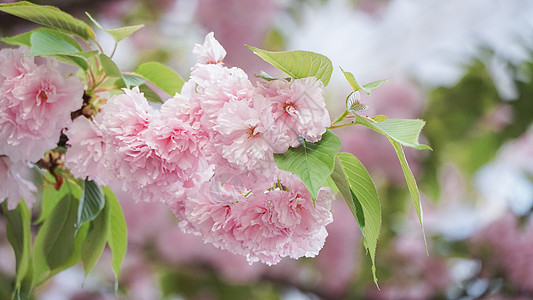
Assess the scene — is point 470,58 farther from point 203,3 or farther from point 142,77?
point 142,77

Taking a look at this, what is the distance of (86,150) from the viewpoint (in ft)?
1.33

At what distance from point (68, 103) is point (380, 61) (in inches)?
68.9

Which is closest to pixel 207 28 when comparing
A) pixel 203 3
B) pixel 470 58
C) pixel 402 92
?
pixel 203 3

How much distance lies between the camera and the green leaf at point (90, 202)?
45cm

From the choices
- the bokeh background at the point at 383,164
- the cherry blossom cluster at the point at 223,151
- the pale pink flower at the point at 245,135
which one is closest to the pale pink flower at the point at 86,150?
the cherry blossom cluster at the point at 223,151

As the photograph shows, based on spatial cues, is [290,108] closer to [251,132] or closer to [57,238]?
[251,132]

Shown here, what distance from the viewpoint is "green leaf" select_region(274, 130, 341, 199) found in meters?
0.33

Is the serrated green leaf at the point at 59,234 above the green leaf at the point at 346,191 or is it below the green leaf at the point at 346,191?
below

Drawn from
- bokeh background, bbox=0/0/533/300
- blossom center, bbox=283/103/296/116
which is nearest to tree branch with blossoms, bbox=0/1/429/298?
blossom center, bbox=283/103/296/116

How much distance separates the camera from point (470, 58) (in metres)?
1.48

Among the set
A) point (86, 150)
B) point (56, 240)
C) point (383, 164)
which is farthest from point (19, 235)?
point (383, 164)

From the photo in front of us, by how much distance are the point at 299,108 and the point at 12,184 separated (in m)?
0.26

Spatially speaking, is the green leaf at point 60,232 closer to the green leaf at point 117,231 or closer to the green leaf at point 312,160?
the green leaf at point 117,231

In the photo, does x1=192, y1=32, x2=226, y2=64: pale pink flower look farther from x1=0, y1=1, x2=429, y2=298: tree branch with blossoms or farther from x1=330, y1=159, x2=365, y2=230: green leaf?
x1=330, y1=159, x2=365, y2=230: green leaf
